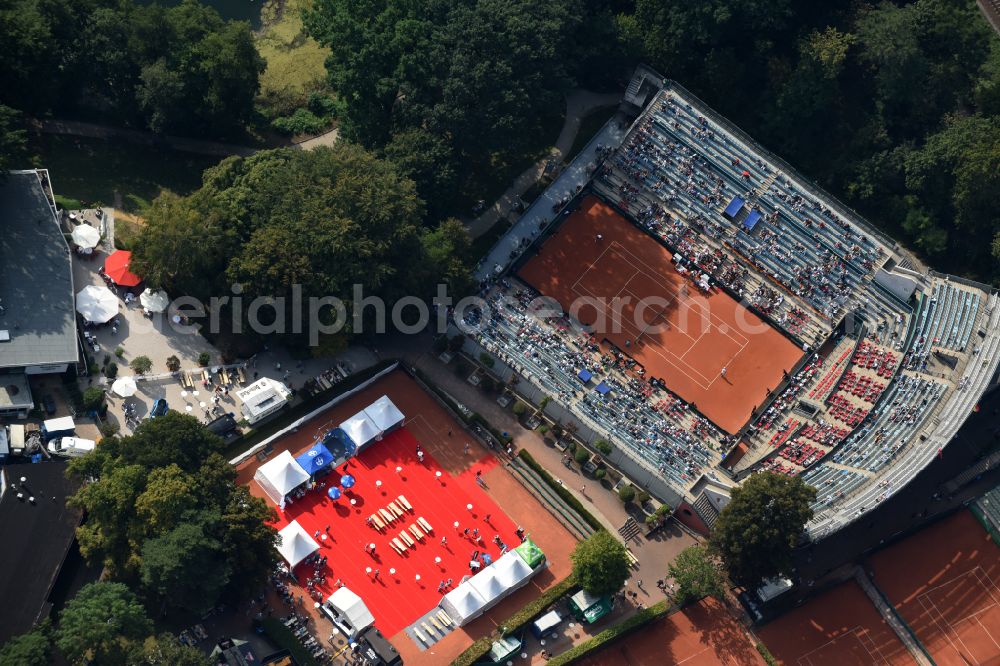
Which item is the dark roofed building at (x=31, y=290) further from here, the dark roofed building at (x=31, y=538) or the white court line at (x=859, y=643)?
the white court line at (x=859, y=643)

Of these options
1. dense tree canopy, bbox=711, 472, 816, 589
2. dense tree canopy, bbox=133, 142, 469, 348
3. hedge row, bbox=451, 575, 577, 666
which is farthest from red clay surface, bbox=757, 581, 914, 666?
dense tree canopy, bbox=133, 142, 469, 348

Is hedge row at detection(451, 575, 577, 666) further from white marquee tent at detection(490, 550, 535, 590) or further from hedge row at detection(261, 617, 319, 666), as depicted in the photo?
hedge row at detection(261, 617, 319, 666)

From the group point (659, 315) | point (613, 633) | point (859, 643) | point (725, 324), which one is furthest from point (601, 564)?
point (725, 324)

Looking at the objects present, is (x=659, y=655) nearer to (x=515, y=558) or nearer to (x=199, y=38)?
(x=515, y=558)

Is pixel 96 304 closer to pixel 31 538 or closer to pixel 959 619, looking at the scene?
pixel 31 538

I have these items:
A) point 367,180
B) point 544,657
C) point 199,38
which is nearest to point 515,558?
point 544,657

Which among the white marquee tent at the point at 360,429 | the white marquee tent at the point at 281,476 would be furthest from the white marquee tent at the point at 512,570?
the white marquee tent at the point at 281,476
